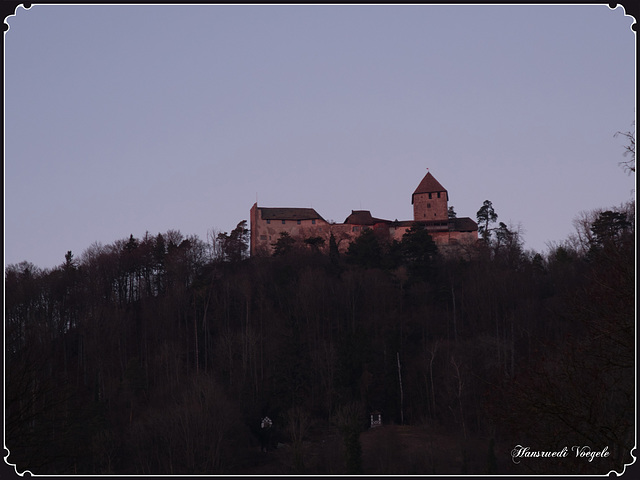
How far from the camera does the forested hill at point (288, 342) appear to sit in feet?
124

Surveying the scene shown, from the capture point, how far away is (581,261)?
57.6m

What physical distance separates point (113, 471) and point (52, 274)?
99.3 ft

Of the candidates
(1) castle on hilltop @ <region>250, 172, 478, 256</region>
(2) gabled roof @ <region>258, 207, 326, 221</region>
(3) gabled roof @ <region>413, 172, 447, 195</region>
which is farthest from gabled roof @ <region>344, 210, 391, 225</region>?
(3) gabled roof @ <region>413, 172, 447, 195</region>

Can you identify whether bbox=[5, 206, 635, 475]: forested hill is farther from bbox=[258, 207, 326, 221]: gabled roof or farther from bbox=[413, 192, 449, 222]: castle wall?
bbox=[413, 192, 449, 222]: castle wall

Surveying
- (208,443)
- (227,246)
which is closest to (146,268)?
(227,246)

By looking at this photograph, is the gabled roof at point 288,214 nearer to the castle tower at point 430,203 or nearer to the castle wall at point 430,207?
the castle wall at point 430,207

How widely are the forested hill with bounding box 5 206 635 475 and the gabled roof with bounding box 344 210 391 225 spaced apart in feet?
23.2

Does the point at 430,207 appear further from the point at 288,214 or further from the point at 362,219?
the point at 288,214

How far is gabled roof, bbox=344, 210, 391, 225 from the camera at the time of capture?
7527 cm

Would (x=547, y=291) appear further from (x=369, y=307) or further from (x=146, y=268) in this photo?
(x=146, y=268)

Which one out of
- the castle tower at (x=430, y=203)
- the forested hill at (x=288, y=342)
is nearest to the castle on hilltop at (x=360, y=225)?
the castle tower at (x=430, y=203)

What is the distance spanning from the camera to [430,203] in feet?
257

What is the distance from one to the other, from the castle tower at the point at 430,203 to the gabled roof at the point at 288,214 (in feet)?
33.2

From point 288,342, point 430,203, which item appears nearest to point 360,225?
point 430,203
